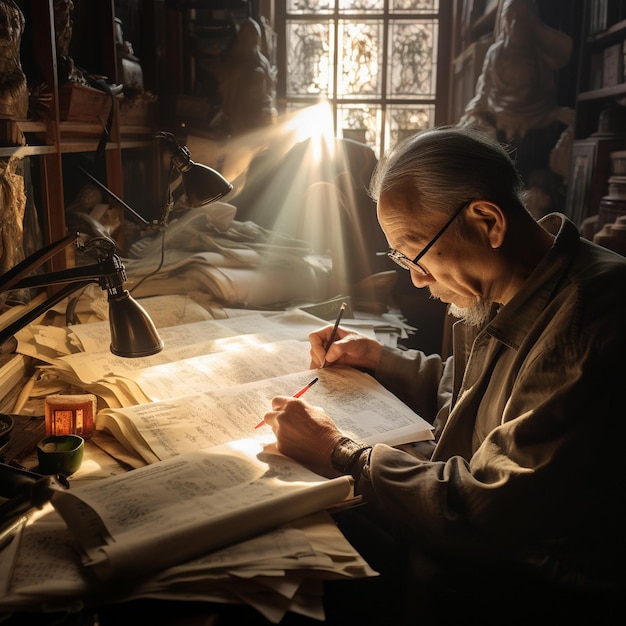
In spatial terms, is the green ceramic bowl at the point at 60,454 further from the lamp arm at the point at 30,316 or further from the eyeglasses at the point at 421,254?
the eyeglasses at the point at 421,254

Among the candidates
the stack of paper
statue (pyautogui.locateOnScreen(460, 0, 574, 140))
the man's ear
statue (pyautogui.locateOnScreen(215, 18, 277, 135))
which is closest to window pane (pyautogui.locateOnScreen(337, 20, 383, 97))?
statue (pyautogui.locateOnScreen(460, 0, 574, 140))

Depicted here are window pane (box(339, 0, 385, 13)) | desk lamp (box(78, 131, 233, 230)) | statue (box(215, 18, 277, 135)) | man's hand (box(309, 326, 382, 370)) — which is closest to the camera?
desk lamp (box(78, 131, 233, 230))

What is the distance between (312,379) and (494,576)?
740 millimetres

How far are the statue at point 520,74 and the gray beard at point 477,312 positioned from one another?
155 inches

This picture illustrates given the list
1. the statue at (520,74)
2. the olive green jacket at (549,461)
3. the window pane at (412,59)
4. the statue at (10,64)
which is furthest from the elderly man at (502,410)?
the window pane at (412,59)

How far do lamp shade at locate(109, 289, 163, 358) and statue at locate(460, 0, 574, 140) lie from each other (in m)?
4.42

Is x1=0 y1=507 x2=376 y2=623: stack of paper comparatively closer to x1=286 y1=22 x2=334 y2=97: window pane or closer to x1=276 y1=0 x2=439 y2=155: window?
x1=276 y1=0 x2=439 y2=155: window

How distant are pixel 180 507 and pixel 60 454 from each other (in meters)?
0.33

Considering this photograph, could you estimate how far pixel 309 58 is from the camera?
5.79m

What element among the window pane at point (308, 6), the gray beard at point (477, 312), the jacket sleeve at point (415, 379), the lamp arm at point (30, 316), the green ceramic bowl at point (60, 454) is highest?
the window pane at point (308, 6)

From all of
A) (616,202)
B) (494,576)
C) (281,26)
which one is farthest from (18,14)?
(281,26)

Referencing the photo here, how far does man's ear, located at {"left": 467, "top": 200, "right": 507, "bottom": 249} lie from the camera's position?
4.67 feet

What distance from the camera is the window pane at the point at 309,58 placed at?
18.9 feet

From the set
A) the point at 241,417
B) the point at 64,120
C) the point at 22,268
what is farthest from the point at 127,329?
the point at 64,120
